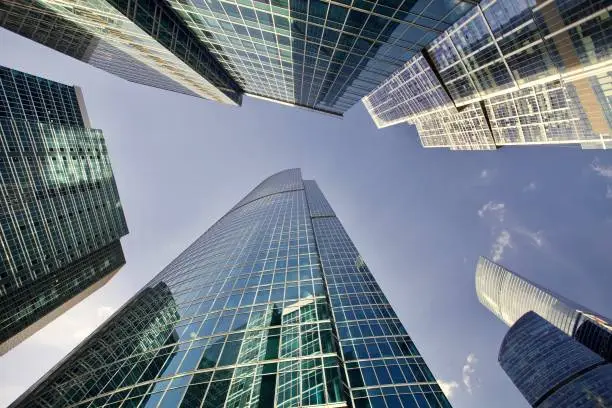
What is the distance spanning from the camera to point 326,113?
6669 cm

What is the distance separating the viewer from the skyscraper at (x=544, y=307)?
11251cm

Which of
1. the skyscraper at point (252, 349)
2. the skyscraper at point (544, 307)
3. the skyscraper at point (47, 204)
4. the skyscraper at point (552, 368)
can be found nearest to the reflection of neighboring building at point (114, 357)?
the skyscraper at point (252, 349)

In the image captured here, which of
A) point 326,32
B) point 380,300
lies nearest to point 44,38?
point 326,32

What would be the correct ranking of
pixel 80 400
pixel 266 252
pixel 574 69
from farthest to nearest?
pixel 266 252
pixel 574 69
pixel 80 400

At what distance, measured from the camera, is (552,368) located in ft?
346

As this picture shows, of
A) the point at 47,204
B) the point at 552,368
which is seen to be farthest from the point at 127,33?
the point at 552,368

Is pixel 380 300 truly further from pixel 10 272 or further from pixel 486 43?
pixel 10 272

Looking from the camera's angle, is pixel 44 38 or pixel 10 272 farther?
pixel 10 272

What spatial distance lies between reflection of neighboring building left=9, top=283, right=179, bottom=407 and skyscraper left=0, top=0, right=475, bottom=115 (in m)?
30.4

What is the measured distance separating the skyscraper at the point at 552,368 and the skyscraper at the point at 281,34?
389ft

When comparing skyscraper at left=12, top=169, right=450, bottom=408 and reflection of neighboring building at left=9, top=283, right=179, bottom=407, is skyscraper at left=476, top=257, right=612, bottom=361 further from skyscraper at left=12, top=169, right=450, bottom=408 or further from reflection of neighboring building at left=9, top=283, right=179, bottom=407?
reflection of neighboring building at left=9, top=283, right=179, bottom=407

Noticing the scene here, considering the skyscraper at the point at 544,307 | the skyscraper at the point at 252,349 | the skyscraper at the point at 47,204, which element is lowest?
the skyscraper at the point at 544,307

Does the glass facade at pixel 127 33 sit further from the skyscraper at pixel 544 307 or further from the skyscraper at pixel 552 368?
the skyscraper at pixel 544 307

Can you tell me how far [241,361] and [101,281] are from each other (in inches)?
4569
